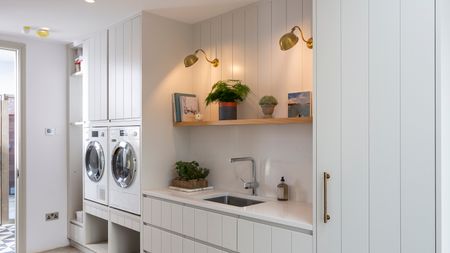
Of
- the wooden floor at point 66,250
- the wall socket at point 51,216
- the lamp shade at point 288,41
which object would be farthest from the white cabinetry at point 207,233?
the wall socket at point 51,216

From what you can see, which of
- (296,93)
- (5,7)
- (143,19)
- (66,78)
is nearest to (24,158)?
(66,78)

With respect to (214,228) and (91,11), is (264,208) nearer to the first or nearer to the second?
(214,228)

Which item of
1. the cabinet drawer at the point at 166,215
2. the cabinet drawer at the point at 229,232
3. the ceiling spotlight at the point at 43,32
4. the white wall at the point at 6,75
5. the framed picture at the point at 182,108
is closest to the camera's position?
the cabinet drawer at the point at 229,232

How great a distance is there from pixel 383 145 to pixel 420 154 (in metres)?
0.17

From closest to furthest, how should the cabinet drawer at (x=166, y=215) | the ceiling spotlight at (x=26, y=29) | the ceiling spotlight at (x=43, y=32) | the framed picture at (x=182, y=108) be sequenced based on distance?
the cabinet drawer at (x=166, y=215) → the framed picture at (x=182, y=108) → the ceiling spotlight at (x=26, y=29) → the ceiling spotlight at (x=43, y=32)

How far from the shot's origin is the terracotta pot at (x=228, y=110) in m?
3.08

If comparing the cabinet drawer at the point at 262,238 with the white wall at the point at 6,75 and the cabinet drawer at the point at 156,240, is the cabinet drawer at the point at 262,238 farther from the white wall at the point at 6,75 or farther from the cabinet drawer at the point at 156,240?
the white wall at the point at 6,75

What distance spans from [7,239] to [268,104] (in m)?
4.15

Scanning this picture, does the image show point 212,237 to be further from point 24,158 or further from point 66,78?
point 66,78

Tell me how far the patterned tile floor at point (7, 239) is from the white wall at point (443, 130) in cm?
449

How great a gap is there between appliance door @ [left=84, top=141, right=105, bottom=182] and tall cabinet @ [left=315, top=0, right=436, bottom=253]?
8.56 feet

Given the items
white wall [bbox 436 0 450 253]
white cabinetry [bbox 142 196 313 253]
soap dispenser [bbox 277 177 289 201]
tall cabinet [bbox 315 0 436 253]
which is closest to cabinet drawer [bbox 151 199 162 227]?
white cabinetry [bbox 142 196 313 253]

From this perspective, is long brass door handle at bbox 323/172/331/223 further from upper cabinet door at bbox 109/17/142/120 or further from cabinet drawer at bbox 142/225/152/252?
upper cabinet door at bbox 109/17/142/120

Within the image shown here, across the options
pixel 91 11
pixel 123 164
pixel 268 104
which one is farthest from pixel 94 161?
pixel 268 104
